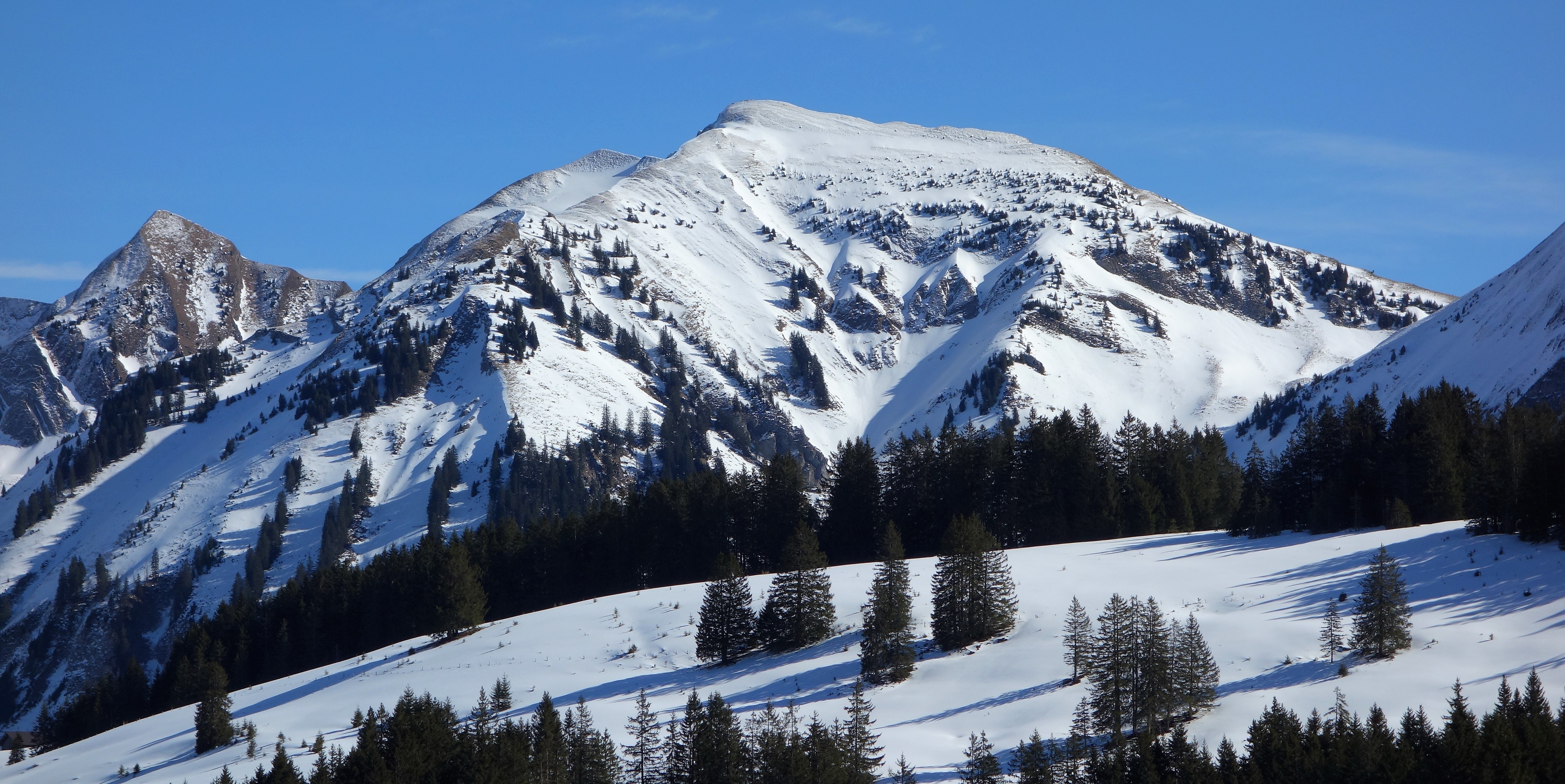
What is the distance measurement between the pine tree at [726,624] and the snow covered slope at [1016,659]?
3.70 ft

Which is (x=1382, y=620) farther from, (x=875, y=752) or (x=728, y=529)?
(x=728, y=529)

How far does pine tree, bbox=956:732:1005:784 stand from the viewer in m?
39.0

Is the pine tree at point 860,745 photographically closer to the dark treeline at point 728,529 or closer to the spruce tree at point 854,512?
the dark treeline at point 728,529

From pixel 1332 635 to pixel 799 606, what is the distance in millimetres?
25739

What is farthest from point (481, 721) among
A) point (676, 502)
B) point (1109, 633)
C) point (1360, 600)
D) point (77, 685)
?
point (77, 685)

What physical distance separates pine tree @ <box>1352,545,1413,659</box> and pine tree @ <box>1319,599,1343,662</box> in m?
0.76

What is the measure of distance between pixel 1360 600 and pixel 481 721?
36.2 m

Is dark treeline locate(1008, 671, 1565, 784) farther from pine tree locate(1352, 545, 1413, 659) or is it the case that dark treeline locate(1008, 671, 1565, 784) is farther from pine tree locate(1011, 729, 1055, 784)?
pine tree locate(1352, 545, 1413, 659)

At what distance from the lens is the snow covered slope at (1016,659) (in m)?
46.8

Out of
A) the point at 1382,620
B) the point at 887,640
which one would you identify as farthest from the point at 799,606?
the point at 1382,620

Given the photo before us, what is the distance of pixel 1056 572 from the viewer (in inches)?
2628

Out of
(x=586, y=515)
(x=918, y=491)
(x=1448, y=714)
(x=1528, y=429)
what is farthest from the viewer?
(x=586, y=515)

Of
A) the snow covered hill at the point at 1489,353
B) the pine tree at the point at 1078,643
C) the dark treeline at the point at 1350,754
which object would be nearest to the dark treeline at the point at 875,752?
the dark treeline at the point at 1350,754

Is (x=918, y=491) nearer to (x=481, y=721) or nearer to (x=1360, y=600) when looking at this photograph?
(x=1360, y=600)
